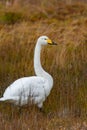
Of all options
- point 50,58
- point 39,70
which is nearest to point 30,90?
point 39,70

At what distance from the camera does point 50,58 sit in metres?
11.8

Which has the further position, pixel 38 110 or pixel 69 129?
pixel 38 110

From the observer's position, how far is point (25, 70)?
11.3 metres

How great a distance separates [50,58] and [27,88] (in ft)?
8.00

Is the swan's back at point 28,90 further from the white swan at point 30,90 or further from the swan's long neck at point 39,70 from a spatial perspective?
the swan's long neck at point 39,70

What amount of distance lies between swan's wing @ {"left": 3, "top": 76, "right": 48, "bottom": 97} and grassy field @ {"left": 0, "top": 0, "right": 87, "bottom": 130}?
8.6 inches

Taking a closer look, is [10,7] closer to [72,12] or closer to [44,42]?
[72,12]

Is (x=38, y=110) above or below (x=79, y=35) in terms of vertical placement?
below

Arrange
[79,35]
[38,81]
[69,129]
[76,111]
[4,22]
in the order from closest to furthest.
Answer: [69,129] → [76,111] → [38,81] → [79,35] → [4,22]

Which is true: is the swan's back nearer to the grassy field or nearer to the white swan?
the white swan

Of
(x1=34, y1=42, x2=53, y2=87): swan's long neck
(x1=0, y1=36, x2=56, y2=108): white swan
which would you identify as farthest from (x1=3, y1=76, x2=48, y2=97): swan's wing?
(x1=34, y1=42, x2=53, y2=87): swan's long neck

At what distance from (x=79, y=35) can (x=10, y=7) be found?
2796 millimetres

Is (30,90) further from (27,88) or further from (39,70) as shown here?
(39,70)

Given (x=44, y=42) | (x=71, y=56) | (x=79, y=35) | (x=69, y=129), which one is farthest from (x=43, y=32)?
(x=69, y=129)
